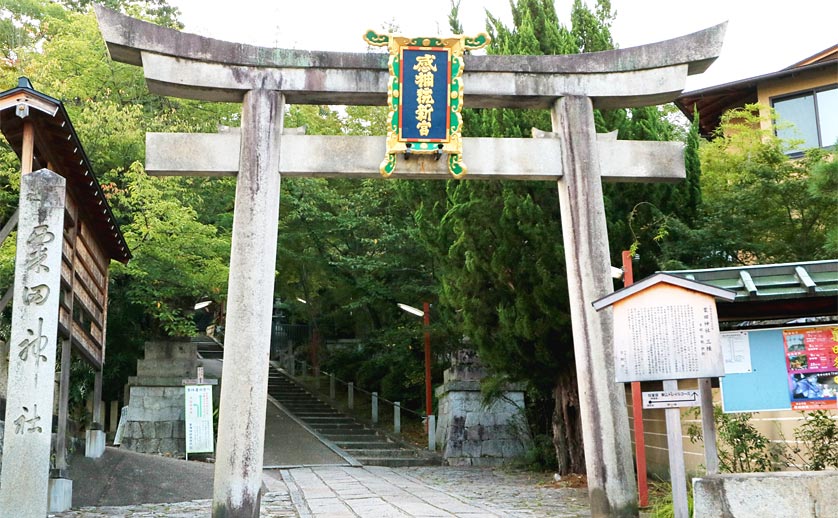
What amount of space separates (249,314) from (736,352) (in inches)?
206

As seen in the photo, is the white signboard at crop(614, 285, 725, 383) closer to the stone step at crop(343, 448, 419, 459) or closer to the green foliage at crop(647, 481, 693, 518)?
the green foliage at crop(647, 481, 693, 518)

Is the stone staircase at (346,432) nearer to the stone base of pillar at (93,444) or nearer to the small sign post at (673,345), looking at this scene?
the stone base of pillar at (93,444)

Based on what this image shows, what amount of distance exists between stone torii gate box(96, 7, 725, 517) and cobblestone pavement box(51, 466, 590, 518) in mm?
1975

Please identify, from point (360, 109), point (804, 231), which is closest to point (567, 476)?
point (804, 231)

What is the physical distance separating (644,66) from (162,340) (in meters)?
14.1

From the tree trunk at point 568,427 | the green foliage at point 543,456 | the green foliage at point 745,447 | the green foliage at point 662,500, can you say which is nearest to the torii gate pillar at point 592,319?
the green foliage at point 662,500

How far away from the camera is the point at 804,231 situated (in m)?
12.5

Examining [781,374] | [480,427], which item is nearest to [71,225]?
[781,374]

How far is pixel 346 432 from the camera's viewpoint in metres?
22.5

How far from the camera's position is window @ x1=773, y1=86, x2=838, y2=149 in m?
17.5

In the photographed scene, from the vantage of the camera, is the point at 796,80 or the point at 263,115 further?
the point at 796,80

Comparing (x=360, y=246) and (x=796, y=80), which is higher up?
(x=796, y=80)

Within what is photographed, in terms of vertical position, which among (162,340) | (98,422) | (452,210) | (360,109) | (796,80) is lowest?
(98,422)

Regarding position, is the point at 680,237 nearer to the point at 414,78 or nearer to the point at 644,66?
the point at 644,66
